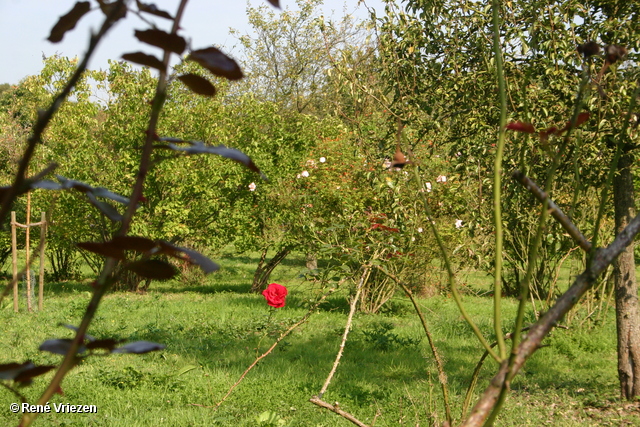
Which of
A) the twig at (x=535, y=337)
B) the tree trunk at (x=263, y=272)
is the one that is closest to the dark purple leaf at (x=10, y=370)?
the twig at (x=535, y=337)

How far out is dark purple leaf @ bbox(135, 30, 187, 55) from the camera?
1.44 feet

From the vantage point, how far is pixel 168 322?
24.6 ft

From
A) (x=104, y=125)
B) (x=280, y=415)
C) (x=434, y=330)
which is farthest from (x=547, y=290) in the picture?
(x=104, y=125)

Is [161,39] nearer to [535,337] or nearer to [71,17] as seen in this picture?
[71,17]

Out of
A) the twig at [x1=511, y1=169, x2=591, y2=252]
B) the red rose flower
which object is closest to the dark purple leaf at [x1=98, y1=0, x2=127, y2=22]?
the twig at [x1=511, y1=169, x2=591, y2=252]

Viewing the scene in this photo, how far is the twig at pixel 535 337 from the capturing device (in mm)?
542

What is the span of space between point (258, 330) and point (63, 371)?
266 inches

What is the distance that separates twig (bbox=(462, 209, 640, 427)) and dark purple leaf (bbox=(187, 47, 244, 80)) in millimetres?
356

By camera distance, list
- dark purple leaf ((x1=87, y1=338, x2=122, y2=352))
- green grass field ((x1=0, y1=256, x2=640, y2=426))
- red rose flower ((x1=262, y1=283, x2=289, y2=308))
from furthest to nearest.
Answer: red rose flower ((x1=262, y1=283, x2=289, y2=308)), green grass field ((x1=0, y1=256, x2=640, y2=426)), dark purple leaf ((x1=87, y1=338, x2=122, y2=352))

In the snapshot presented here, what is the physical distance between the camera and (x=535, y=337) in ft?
1.86

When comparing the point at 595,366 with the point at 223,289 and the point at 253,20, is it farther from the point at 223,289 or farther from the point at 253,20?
the point at 253,20

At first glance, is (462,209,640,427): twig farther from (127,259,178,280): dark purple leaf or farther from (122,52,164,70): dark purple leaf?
(122,52,164,70): dark purple leaf

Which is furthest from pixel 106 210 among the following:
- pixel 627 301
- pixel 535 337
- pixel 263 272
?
pixel 263 272

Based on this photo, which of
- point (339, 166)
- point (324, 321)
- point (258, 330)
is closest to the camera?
point (258, 330)
